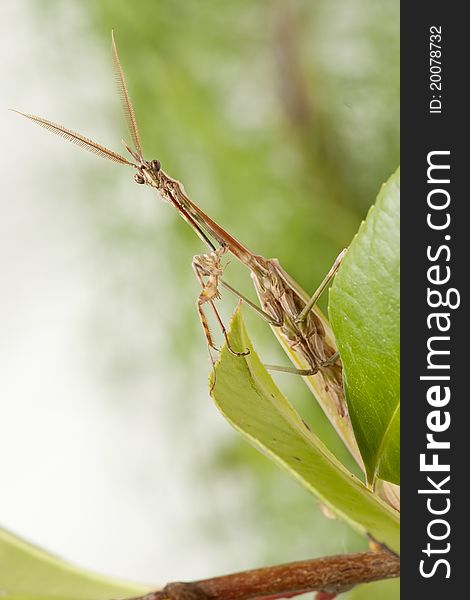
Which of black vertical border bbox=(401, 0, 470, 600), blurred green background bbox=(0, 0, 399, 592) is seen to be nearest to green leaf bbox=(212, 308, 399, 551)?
black vertical border bbox=(401, 0, 470, 600)

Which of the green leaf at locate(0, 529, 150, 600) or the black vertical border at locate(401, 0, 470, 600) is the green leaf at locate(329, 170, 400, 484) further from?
the green leaf at locate(0, 529, 150, 600)

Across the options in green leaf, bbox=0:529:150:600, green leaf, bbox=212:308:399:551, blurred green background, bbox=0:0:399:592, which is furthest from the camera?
blurred green background, bbox=0:0:399:592

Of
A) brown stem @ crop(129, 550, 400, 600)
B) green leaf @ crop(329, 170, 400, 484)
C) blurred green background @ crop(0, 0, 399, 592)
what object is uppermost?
blurred green background @ crop(0, 0, 399, 592)

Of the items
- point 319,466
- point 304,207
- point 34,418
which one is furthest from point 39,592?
point 34,418

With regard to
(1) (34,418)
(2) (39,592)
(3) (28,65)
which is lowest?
(2) (39,592)

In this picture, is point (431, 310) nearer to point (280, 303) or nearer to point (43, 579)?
point (280, 303)

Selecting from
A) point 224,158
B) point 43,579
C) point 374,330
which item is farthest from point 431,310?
point 224,158

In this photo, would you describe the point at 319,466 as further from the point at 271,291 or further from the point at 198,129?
the point at 198,129
